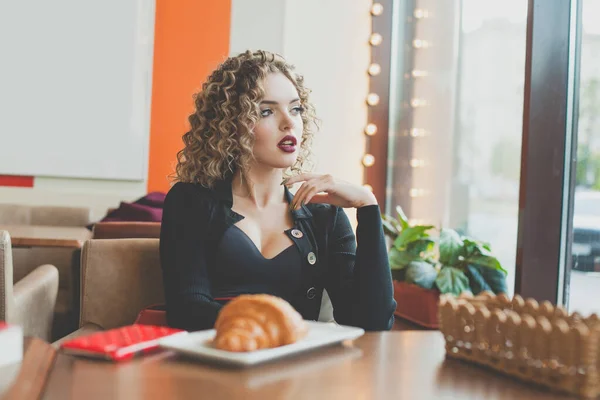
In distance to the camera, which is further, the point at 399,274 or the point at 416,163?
the point at 416,163

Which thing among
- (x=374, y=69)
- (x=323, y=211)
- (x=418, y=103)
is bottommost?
(x=323, y=211)

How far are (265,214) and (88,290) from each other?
1.52 feet

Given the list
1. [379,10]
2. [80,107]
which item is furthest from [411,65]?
[80,107]

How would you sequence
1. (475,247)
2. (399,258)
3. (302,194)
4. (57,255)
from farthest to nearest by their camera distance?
(399,258) < (475,247) < (57,255) < (302,194)

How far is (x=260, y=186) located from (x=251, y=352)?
38.6 inches

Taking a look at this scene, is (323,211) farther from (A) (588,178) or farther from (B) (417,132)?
(B) (417,132)

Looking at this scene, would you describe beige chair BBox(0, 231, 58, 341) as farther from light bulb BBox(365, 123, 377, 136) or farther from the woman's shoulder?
light bulb BBox(365, 123, 377, 136)

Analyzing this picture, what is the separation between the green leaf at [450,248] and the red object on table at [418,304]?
168 mm

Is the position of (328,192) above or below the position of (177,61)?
below

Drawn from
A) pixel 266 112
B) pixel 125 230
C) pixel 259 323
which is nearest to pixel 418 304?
pixel 125 230

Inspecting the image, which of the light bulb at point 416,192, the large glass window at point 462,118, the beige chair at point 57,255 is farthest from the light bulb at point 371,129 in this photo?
the beige chair at point 57,255

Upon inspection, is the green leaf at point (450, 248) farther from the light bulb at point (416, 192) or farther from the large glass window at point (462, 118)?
the light bulb at point (416, 192)

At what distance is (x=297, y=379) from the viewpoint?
82 cm

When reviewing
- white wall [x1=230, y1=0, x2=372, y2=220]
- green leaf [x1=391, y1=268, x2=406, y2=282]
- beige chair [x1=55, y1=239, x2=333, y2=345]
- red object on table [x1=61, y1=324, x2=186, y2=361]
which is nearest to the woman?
beige chair [x1=55, y1=239, x2=333, y2=345]
